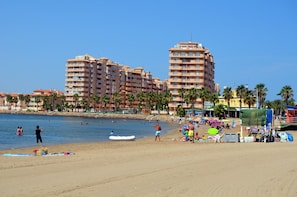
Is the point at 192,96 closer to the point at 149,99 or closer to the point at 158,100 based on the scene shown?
the point at 158,100

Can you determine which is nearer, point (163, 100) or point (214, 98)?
point (214, 98)

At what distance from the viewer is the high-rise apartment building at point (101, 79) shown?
→ 156375mm

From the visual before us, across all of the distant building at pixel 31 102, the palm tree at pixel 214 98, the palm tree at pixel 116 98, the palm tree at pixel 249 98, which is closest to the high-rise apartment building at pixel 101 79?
the palm tree at pixel 116 98

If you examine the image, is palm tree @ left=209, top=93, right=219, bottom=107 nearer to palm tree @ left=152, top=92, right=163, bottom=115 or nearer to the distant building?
palm tree @ left=152, top=92, right=163, bottom=115

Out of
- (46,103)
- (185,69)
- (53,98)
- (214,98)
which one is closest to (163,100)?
(185,69)

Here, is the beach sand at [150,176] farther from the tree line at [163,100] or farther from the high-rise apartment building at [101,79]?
the high-rise apartment building at [101,79]

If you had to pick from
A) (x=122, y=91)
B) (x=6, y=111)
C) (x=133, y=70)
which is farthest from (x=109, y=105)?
(x=6, y=111)

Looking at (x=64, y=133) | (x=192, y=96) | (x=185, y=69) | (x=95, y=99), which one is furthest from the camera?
(x=95, y=99)

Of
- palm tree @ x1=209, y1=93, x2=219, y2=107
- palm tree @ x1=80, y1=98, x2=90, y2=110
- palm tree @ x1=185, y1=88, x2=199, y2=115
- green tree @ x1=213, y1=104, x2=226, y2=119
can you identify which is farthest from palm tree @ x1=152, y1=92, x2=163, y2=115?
green tree @ x1=213, y1=104, x2=226, y2=119

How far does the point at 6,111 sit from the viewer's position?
186 metres

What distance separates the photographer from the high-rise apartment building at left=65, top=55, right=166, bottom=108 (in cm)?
15638

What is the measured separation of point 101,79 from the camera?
16562 centimetres

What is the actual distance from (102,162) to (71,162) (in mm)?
1205

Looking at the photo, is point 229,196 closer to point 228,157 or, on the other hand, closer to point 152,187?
point 152,187
